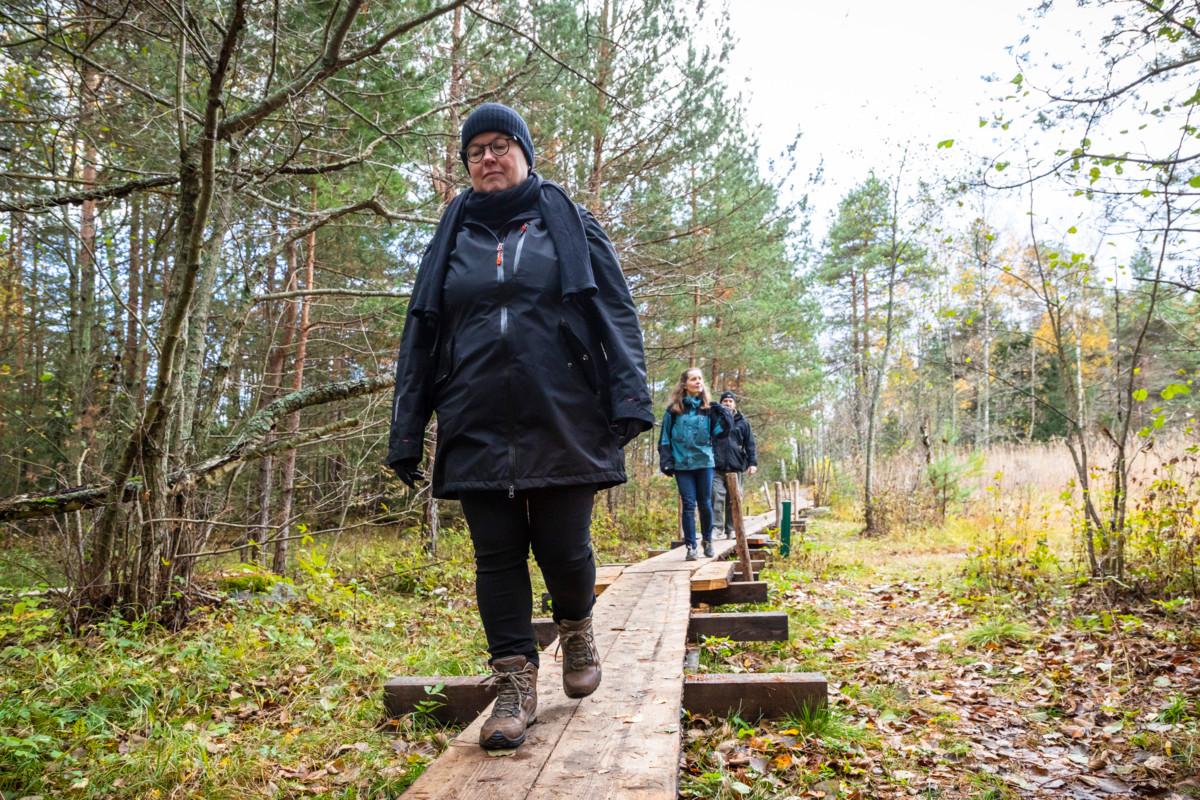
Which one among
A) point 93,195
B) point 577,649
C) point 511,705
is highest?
point 93,195

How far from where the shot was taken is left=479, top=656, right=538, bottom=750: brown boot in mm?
2355

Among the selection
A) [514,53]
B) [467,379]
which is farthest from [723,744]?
[514,53]

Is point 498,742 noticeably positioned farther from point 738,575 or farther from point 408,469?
point 738,575

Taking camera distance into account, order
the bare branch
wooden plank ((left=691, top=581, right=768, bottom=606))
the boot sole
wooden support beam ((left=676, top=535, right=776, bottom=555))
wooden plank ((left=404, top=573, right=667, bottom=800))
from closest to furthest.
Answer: wooden plank ((left=404, top=573, right=667, bottom=800)) < the boot sole < the bare branch < wooden plank ((left=691, top=581, right=768, bottom=606)) < wooden support beam ((left=676, top=535, right=776, bottom=555))

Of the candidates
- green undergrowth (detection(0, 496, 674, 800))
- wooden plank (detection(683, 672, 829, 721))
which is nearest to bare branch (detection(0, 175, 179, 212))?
green undergrowth (detection(0, 496, 674, 800))

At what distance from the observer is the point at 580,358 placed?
8.22 ft

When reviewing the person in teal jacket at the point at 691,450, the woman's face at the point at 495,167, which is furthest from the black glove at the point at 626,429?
the person in teal jacket at the point at 691,450

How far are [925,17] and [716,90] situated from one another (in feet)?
19.2

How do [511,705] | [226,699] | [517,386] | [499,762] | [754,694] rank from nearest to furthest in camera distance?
[499,762] → [517,386] → [511,705] → [754,694] → [226,699]

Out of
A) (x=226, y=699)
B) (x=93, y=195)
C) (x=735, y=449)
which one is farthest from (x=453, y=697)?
(x=735, y=449)

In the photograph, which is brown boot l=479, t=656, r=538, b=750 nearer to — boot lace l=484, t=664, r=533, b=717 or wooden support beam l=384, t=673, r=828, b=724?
boot lace l=484, t=664, r=533, b=717

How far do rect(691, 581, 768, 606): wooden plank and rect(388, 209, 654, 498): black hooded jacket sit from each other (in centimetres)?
389

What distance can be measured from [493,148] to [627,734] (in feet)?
7.18

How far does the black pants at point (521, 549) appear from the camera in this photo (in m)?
2.48
